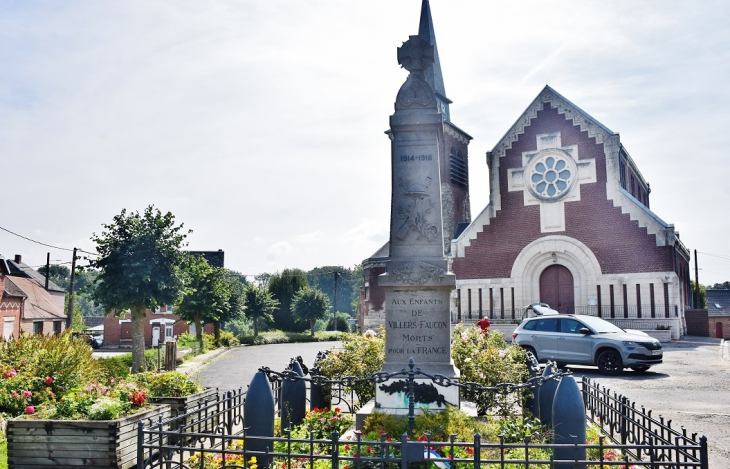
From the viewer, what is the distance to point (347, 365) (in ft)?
32.7

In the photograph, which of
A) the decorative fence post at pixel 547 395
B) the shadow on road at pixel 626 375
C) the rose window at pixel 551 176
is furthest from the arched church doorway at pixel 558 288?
the decorative fence post at pixel 547 395

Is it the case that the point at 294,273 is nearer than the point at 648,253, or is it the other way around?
the point at 648,253

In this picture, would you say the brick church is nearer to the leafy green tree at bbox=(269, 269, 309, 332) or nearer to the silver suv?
the silver suv

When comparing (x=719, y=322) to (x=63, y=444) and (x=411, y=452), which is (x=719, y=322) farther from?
(x=63, y=444)

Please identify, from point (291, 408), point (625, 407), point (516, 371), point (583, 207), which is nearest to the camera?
point (625, 407)

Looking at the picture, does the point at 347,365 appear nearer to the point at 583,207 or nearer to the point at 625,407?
the point at 625,407

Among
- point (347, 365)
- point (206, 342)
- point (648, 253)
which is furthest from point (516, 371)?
point (206, 342)

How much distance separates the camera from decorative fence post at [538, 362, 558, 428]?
755 cm

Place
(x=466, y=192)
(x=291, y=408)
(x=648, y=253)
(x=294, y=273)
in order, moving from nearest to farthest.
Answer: (x=291, y=408) → (x=648, y=253) → (x=466, y=192) → (x=294, y=273)

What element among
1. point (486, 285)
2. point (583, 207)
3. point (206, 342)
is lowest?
point (206, 342)

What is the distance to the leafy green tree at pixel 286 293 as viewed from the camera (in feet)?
187

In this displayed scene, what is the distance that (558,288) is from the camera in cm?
3144

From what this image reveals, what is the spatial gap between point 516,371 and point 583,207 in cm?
2275

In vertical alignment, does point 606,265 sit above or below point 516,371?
above
